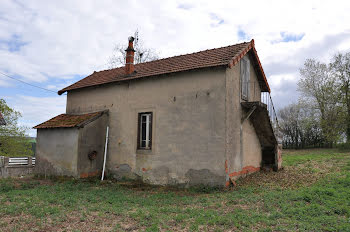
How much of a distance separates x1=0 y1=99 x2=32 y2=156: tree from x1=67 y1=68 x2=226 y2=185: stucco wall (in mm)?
14538

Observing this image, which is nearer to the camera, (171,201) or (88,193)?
(171,201)

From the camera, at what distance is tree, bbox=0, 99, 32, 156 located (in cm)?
2150

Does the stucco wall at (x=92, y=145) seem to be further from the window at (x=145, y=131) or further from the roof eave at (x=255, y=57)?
the roof eave at (x=255, y=57)

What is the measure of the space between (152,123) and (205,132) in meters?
2.46

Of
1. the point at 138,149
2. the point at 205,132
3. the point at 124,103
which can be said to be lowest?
the point at 138,149

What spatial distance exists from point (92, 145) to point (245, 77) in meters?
7.65

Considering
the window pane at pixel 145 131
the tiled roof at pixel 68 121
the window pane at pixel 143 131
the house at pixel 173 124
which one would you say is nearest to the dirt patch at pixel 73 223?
the house at pixel 173 124

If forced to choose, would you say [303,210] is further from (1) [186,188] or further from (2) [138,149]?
(2) [138,149]

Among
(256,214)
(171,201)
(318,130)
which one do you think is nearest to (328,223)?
(256,214)

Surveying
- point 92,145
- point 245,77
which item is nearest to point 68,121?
point 92,145

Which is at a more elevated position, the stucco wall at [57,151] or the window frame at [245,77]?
the window frame at [245,77]

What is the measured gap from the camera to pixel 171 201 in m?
7.76

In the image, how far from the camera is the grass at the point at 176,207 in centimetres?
553

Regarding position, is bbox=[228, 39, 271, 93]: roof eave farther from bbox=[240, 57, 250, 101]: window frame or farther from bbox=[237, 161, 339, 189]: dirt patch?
bbox=[237, 161, 339, 189]: dirt patch
